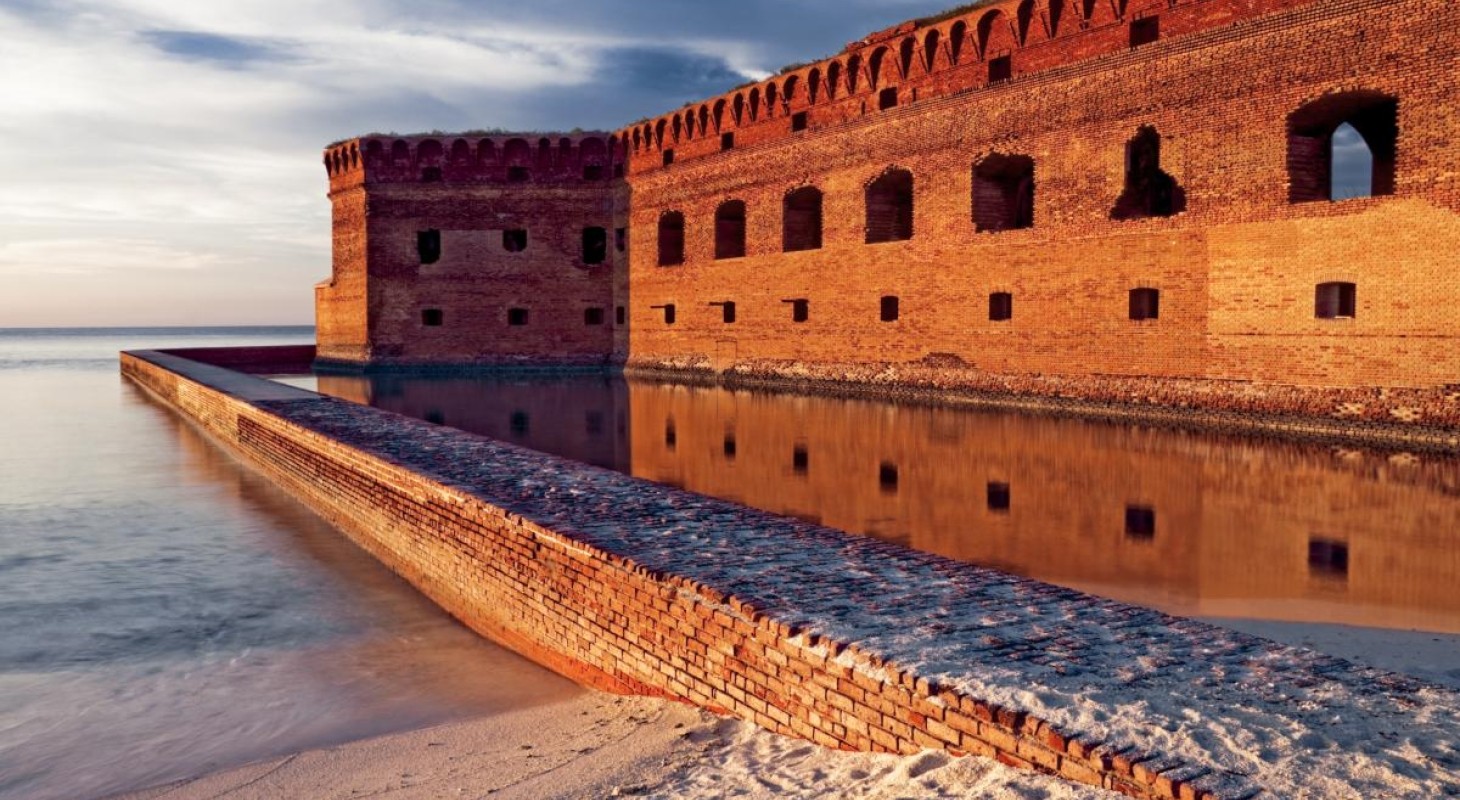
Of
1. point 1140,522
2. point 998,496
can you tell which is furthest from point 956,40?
point 1140,522

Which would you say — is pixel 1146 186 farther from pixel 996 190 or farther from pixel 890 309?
pixel 890 309

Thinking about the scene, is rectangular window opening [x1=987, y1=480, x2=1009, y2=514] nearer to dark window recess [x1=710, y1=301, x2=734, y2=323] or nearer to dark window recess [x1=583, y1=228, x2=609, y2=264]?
dark window recess [x1=710, y1=301, x2=734, y2=323]

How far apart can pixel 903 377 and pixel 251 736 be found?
14.0 meters

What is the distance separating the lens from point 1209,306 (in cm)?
1304

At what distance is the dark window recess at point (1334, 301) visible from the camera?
12.0 meters

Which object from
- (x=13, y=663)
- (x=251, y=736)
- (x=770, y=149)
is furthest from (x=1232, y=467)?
(x=770, y=149)

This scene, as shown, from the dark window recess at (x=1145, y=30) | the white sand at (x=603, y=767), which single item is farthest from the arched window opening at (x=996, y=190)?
the white sand at (x=603, y=767)

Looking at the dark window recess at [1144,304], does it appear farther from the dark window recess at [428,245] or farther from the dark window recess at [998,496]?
the dark window recess at [428,245]

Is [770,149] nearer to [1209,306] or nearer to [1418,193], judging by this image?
[1209,306]

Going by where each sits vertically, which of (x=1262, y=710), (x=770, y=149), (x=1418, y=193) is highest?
(x=770, y=149)

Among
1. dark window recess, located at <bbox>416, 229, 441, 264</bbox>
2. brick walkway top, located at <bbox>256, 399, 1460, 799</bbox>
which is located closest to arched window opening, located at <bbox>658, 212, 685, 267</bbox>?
dark window recess, located at <bbox>416, 229, 441, 264</bbox>

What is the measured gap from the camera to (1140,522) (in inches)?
286

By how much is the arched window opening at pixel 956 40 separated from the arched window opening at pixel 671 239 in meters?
8.90

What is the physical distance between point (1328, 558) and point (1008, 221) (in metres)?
11.2
